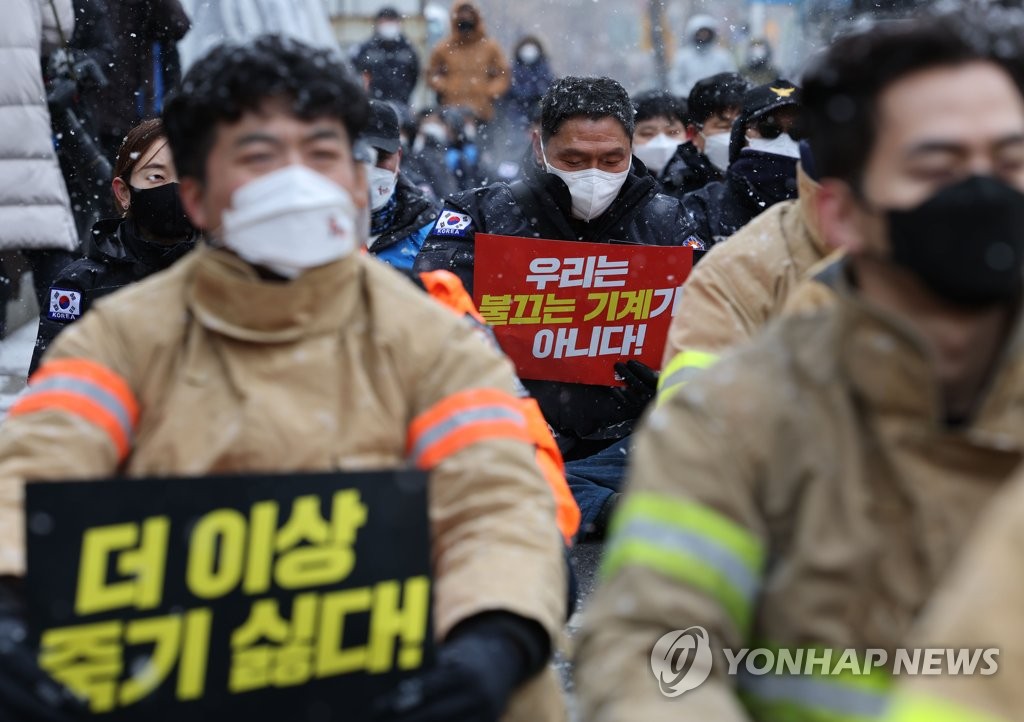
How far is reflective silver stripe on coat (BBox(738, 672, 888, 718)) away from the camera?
2203 millimetres

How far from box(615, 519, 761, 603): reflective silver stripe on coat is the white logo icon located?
8 cm

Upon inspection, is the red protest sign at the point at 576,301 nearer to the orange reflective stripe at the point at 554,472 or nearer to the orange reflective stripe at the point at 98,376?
the orange reflective stripe at the point at 554,472

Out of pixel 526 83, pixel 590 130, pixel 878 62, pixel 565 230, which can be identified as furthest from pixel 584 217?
pixel 526 83

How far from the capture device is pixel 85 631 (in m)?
2.43

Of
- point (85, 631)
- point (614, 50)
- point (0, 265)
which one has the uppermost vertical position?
point (85, 631)

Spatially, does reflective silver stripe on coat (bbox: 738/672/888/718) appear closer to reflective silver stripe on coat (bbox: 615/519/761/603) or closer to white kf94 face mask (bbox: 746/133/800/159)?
reflective silver stripe on coat (bbox: 615/519/761/603)

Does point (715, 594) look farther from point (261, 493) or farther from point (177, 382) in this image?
point (177, 382)

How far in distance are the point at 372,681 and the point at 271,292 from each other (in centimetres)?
72

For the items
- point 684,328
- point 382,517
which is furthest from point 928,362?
point 684,328

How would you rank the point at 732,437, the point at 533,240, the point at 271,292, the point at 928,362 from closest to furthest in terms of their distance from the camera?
→ the point at 928,362 → the point at 732,437 → the point at 271,292 → the point at 533,240

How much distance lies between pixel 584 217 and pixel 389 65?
874 cm

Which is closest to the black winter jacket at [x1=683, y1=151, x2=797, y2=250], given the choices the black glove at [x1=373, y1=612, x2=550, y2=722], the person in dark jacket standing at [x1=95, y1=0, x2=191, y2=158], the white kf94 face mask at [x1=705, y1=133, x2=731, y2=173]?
the white kf94 face mask at [x1=705, y1=133, x2=731, y2=173]

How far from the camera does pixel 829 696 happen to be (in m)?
2.22

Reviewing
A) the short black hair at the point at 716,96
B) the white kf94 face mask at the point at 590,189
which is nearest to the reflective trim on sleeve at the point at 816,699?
the white kf94 face mask at the point at 590,189
